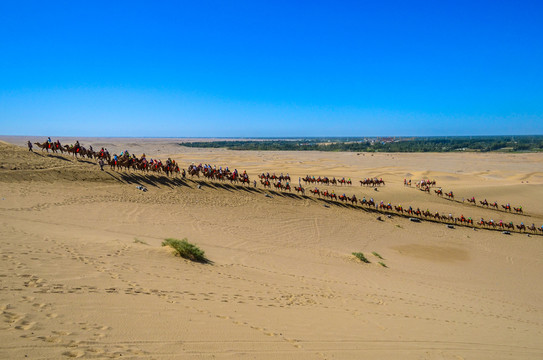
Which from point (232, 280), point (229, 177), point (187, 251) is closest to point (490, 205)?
point (229, 177)

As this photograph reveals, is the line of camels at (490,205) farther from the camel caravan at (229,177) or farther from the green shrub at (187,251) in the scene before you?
the green shrub at (187,251)

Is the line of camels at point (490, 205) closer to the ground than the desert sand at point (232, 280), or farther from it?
closer to the ground

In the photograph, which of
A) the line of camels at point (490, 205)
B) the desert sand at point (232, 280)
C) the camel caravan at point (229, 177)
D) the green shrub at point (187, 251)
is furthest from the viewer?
the line of camels at point (490, 205)

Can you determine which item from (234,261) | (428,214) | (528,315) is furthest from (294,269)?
(428,214)

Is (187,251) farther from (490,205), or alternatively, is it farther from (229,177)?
(490,205)

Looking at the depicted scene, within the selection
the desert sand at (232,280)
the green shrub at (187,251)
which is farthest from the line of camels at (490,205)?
the green shrub at (187,251)

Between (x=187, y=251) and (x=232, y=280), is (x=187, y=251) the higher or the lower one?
the higher one

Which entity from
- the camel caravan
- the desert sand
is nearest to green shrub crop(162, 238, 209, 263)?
the desert sand

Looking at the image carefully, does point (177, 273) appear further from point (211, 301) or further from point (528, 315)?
point (528, 315)
